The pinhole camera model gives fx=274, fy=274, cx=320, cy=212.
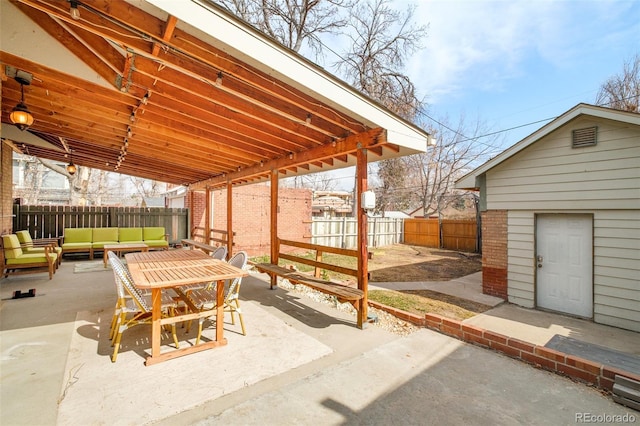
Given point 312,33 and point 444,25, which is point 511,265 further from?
point 312,33

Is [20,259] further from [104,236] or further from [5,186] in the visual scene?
Result: [104,236]

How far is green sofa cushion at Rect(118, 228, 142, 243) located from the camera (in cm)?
977

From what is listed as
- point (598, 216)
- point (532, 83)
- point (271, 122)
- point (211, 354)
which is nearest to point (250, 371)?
point (211, 354)

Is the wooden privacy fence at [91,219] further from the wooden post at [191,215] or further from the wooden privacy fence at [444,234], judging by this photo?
the wooden privacy fence at [444,234]

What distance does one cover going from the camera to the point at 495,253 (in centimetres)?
605

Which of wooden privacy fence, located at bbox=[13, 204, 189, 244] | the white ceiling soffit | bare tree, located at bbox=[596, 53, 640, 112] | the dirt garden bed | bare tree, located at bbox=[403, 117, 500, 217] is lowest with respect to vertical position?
the dirt garden bed

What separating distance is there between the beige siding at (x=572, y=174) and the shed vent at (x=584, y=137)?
0.06 metres

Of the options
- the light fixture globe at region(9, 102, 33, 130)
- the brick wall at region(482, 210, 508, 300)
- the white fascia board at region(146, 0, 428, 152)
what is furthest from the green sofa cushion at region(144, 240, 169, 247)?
the brick wall at region(482, 210, 508, 300)

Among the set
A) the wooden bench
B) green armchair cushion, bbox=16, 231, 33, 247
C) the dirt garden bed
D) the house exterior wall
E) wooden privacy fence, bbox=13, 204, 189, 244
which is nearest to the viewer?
the wooden bench

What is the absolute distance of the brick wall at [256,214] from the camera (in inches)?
408

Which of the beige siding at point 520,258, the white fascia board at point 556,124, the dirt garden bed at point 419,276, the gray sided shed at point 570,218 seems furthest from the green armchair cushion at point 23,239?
the beige siding at point 520,258

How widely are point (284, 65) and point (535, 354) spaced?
4.14m

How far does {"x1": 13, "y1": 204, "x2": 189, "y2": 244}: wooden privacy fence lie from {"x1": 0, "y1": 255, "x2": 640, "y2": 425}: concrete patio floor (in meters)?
7.09

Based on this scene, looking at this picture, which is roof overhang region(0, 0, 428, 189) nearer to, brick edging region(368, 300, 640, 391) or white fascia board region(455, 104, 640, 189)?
brick edging region(368, 300, 640, 391)
